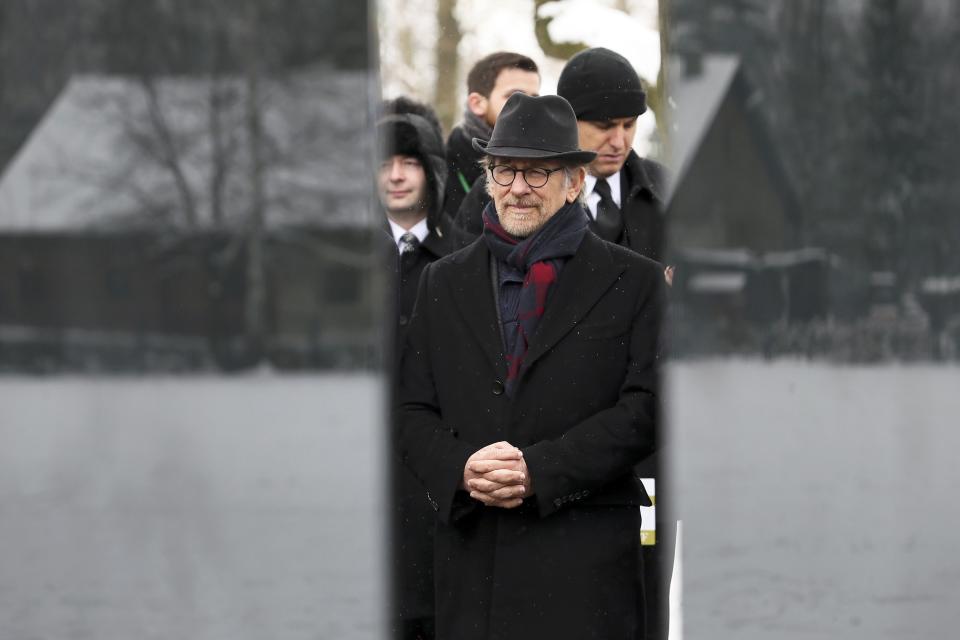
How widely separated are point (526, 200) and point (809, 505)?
0.98 metres

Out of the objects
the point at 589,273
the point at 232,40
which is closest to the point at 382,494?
the point at 589,273

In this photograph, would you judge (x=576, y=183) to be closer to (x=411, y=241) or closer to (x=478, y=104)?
(x=478, y=104)

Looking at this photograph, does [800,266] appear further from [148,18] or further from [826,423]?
[148,18]

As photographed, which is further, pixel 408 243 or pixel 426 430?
pixel 408 243

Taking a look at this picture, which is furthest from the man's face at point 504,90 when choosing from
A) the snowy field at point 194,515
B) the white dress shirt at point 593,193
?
the snowy field at point 194,515

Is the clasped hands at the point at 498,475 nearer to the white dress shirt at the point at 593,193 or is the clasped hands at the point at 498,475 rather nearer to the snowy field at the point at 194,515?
the white dress shirt at the point at 593,193

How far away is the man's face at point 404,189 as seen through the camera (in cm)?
291

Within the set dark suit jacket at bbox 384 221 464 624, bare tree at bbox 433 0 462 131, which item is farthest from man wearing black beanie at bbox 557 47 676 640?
dark suit jacket at bbox 384 221 464 624

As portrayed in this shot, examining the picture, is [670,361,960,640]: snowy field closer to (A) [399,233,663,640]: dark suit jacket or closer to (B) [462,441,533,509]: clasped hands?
(A) [399,233,663,640]: dark suit jacket

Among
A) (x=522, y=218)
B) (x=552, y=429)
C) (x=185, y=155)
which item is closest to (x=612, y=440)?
(x=552, y=429)

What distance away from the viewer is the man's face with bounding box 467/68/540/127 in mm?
2738

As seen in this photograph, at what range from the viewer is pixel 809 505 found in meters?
2.97

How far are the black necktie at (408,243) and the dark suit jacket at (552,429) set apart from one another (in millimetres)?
290

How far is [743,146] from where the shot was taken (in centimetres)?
304
